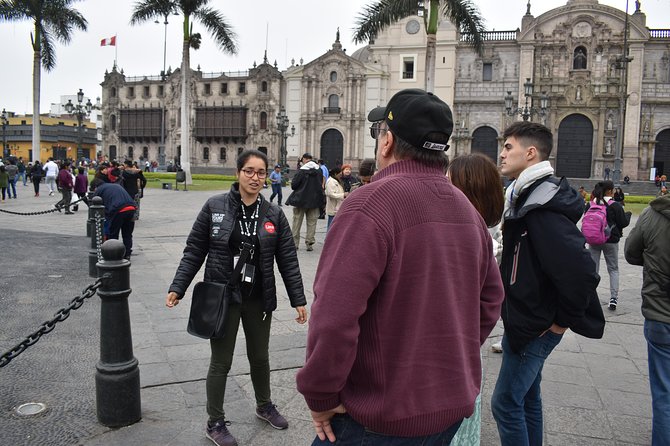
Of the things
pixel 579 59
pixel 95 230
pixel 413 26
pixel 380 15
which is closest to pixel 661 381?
pixel 95 230

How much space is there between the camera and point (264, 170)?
3.61 m

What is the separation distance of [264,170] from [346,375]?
2164 millimetres

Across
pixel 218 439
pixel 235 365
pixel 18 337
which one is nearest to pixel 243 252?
pixel 218 439

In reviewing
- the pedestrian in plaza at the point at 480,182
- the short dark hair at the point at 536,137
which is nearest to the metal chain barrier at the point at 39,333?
the pedestrian in plaza at the point at 480,182

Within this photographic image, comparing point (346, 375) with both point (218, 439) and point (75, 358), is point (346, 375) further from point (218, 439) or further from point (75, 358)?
point (75, 358)

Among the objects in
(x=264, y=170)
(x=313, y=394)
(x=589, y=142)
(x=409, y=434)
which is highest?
(x=589, y=142)

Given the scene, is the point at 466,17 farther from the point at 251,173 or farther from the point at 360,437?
the point at 360,437

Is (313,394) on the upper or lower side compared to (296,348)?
upper

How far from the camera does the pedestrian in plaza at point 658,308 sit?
315 centimetres

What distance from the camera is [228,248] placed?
339 centimetres

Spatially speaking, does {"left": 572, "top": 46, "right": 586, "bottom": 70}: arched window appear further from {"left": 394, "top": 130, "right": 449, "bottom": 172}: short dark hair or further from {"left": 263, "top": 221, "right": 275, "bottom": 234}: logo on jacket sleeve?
{"left": 394, "top": 130, "right": 449, "bottom": 172}: short dark hair

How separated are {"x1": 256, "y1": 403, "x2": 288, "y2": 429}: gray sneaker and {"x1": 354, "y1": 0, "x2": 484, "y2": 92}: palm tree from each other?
58.1ft

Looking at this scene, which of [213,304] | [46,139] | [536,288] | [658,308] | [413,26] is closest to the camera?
[536,288]

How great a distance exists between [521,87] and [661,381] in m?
42.7
